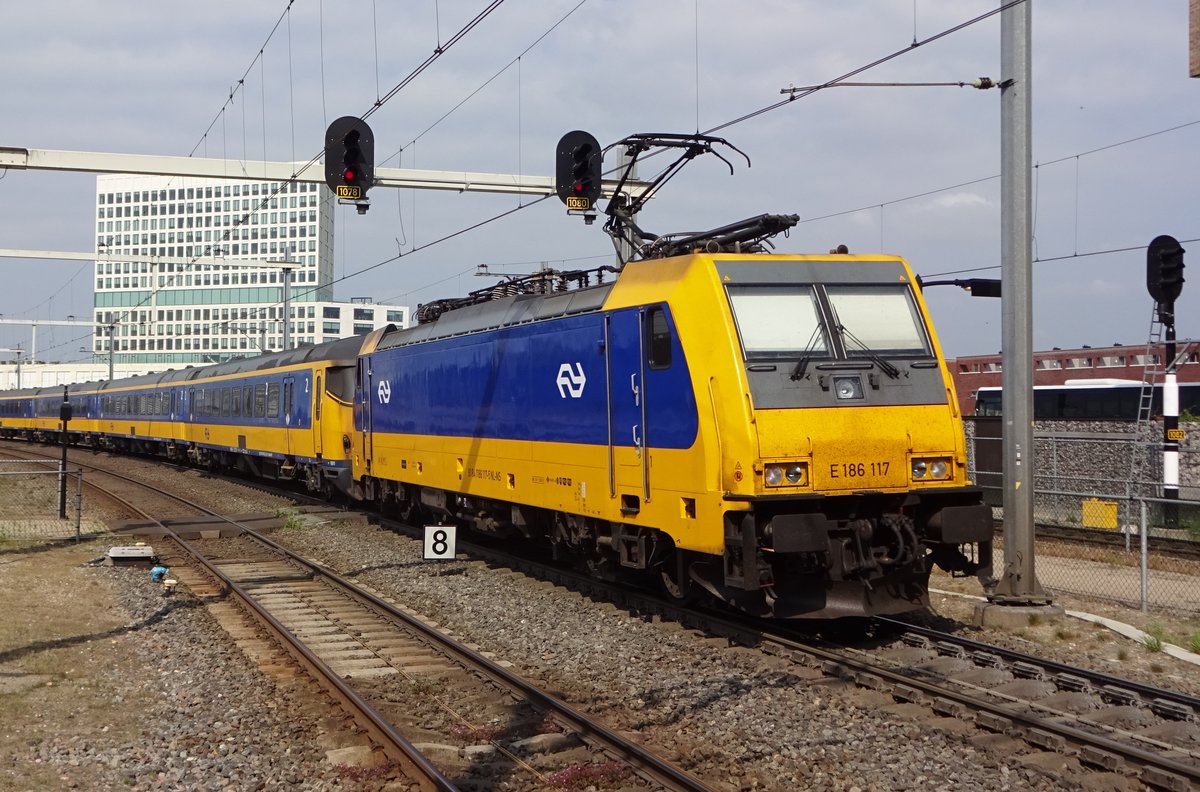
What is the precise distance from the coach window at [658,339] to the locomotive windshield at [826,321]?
792mm

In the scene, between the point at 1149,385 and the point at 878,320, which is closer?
the point at 878,320

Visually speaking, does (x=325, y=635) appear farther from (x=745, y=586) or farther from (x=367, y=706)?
(x=745, y=586)

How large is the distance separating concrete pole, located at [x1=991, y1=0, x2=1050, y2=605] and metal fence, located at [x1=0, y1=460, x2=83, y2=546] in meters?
14.1

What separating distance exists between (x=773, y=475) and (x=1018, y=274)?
4051mm

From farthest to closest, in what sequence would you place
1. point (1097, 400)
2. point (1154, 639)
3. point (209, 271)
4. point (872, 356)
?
point (209, 271), point (1097, 400), point (872, 356), point (1154, 639)

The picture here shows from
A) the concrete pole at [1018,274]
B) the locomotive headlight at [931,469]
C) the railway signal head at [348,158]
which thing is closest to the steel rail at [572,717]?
the locomotive headlight at [931,469]

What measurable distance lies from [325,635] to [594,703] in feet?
12.8

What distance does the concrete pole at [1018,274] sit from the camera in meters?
11.3

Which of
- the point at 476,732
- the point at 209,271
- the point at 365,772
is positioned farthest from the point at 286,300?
the point at 209,271

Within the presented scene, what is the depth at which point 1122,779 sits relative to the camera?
21.0 ft

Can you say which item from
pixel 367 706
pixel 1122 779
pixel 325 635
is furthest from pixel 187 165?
pixel 1122 779

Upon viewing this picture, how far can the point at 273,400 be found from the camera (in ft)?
91.0

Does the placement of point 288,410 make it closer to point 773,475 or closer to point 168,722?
point 168,722

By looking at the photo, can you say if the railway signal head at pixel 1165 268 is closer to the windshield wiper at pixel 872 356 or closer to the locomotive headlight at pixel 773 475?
the windshield wiper at pixel 872 356
